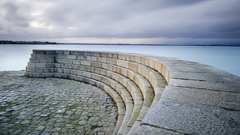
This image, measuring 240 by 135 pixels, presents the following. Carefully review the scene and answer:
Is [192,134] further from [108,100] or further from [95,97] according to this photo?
[95,97]

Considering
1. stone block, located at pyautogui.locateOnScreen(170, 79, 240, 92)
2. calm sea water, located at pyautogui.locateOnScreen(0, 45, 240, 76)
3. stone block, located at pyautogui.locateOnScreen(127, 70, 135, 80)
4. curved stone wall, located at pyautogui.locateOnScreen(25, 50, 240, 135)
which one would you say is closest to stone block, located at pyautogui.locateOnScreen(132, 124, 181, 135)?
curved stone wall, located at pyautogui.locateOnScreen(25, 50, 240, 135)

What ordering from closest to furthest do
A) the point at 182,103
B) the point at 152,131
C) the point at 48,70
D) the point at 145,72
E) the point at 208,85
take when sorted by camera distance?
the point at 152,131, the point at 182,103, the point at 208,85, the point at 145,72, the point at 48,70

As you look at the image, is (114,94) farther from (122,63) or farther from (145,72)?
(122,63)

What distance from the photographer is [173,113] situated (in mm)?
1465

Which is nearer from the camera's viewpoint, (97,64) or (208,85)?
(208,85)

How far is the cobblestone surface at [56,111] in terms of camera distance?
11.1 feet

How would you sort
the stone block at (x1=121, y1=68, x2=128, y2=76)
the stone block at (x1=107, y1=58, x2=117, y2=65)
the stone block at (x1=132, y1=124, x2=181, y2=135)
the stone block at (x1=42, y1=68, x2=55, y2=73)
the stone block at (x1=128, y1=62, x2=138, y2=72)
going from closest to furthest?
the stone block at (x1=132, y1=124, x2=181, y2=135) < the stone block at (x1=128, y1=62, x2=138, y2=72) < the stone block at (x1=121, y1=68, x2=128, y2=76) < the stone block at (x1=107, y1=58, x2=117, y2=65) < the stone block at (x1=42, y1=68, x2=55, y2=73)

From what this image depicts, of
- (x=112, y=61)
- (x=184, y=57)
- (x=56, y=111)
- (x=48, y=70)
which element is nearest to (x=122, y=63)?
(x=112, y=61)

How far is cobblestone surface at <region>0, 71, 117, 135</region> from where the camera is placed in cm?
338

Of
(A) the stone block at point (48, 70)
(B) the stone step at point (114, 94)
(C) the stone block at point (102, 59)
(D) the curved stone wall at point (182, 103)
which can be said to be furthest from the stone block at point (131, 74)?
(A) the stone block at point (48, 70)

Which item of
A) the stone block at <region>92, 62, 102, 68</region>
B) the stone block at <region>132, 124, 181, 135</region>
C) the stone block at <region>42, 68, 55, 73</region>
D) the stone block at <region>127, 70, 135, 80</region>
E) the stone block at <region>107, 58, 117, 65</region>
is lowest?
the stone block at <region>42, 68, 55, 73</region>

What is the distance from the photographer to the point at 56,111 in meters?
4.25

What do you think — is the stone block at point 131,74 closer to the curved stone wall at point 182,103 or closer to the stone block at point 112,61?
the curved stone wall at point 182,103

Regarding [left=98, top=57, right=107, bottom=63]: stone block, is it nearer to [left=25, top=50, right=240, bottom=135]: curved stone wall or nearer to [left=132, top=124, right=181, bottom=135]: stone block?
[left=25, top=50, right=240, bottom=135]: curved stone wall
